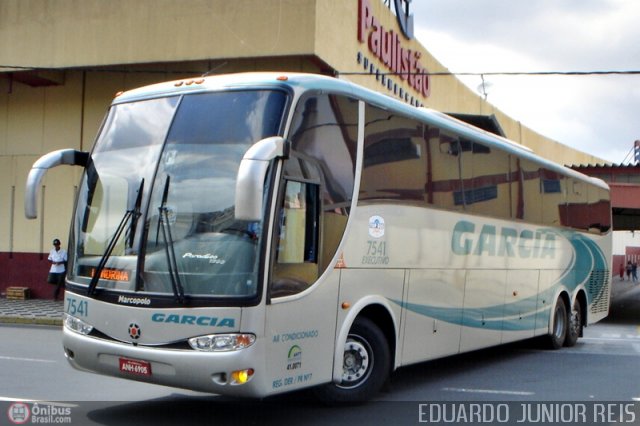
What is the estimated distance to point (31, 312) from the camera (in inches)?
735

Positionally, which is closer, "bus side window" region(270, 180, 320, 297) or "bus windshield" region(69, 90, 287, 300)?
"bus windshield" region(69, 90, 287, 300)

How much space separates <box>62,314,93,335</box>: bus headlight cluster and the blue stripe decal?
3334 mm

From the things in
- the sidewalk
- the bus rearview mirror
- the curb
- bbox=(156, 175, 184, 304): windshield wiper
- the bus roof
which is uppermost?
the bus roof

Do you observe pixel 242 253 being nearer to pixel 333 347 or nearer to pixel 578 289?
pixel 333 347

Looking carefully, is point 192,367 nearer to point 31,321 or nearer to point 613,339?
point 31,321

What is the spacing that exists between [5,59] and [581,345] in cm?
1579

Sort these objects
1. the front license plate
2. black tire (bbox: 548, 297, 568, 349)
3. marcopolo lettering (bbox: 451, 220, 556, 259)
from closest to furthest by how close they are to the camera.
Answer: the front license plate < marcopolo lettering (bbox: 451, 220, 556, 259) < black tire (bbox: 548, 297, 568, 349)

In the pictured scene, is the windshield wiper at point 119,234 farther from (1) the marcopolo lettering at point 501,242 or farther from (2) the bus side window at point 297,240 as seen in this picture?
(1) the marcopolo lettering at point 501,242

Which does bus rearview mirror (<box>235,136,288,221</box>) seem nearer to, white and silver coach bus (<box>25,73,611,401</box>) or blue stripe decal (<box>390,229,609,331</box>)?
white and silver coach bus (<box>25,73,611,401</box>)

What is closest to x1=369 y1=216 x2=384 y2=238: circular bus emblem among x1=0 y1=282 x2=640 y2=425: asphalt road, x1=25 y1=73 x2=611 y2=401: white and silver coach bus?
x1=25 y1=73 x2=611 y2=401: white and silver coach bus

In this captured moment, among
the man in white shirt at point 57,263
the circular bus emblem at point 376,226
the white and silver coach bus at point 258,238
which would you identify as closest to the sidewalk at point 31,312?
the man in white shirt at point 57,263

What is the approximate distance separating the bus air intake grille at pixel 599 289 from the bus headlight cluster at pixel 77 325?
1139 centimetres

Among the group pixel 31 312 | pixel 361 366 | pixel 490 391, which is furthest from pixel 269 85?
pixel 31 312

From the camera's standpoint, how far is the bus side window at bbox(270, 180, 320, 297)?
282 inches
